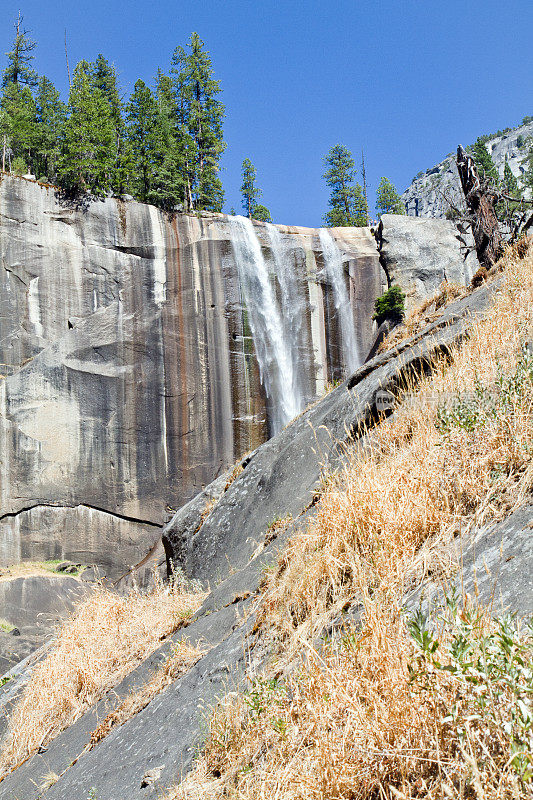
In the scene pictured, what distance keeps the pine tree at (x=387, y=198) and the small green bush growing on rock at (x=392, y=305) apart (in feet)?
84.7

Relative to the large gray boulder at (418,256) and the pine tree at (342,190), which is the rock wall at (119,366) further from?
the pine tree at (342,190)

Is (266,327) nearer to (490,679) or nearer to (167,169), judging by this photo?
(167,169)

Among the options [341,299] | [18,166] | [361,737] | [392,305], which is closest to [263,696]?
[361,737]

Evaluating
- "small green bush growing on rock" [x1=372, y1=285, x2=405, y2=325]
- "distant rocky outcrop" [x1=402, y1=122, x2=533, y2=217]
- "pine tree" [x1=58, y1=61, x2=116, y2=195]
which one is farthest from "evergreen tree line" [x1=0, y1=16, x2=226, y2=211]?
"distant rocky outcrop" [x1=402, y1=122, x2=533, y2=217]

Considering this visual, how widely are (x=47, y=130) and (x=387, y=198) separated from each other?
26.1 metres

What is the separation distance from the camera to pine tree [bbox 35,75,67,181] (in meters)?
33.6

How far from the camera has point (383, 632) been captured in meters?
2.35

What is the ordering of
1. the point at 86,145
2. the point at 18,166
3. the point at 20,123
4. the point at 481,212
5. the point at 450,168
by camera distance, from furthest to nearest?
the point at 450,168 → the point at 20,123 → the point at 18,166 → the point at 86,145 → the point at 481,212

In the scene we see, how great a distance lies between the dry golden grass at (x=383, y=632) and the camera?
1904mm

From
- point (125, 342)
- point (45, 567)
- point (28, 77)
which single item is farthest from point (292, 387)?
point (28, 77)

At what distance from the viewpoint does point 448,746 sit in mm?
1855

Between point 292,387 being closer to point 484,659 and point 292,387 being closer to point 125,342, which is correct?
point 125,342

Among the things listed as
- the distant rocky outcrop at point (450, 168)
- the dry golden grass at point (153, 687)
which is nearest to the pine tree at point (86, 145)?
the dry golden grass at point (153, 687)

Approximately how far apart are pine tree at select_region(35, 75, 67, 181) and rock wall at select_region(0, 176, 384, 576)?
12245 millimetres
